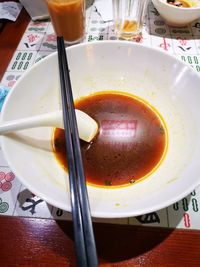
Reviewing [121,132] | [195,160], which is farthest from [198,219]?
[121,132]

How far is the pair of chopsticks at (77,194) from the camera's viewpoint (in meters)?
0.56

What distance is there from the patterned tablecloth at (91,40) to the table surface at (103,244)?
0.03 meters

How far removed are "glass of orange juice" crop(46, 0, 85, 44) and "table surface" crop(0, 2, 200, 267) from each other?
1110 millimetres

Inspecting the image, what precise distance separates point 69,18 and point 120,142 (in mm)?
826

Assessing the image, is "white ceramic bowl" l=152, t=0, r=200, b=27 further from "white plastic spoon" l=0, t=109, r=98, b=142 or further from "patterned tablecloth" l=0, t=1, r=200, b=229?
"white plastic spoon" l=0, t=109, r=98, b=142

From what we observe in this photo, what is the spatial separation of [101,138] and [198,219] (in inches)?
20.0

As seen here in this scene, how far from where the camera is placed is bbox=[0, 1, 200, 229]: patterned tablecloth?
858mm

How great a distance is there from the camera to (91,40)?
1547 mm

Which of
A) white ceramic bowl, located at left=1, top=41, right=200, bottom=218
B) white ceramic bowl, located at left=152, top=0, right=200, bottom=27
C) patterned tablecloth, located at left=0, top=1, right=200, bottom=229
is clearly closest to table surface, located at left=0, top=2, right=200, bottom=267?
patterned tablecloth, located at left=0, top=1, right=200, bottom=229

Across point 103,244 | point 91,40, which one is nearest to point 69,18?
point 91,40

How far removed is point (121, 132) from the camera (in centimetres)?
111

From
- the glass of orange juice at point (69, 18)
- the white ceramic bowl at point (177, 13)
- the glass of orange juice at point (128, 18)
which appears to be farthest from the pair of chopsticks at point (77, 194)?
the white ceramic bowl at point (177, 13)

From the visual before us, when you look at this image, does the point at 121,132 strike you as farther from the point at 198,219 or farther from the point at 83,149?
the point at 198,219

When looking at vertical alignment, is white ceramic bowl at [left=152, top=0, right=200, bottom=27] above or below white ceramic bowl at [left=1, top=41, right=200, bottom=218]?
above
